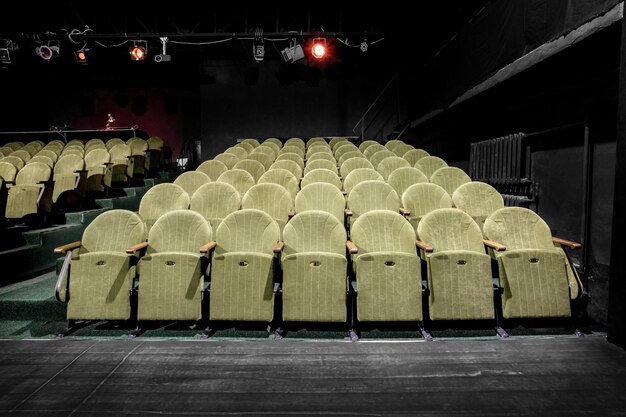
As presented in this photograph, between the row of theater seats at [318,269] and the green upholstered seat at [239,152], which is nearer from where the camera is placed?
the row of theater seats at [318,269]

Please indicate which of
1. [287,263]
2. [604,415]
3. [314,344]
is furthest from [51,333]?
[604,415]

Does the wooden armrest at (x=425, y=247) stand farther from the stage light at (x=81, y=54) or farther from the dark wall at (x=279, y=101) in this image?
the stage light at (x=81, y=54)

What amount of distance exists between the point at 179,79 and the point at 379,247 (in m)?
6.14

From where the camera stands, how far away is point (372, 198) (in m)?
2.50

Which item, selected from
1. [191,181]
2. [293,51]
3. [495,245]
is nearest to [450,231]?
[495,245]

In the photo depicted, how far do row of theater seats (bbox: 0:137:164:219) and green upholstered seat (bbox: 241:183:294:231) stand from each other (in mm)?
1562

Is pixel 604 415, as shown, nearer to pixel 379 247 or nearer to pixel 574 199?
pixel 379 247

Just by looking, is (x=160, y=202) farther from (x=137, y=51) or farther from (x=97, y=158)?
(x=137, y=51)

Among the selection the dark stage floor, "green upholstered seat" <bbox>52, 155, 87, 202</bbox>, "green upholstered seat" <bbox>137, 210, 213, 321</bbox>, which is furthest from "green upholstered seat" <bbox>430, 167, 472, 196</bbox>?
"green upholstered seat" <bbox>52, 155, 87, 202</bbox>

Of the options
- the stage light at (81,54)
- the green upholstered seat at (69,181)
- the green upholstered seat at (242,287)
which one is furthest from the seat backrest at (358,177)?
the stage light at (81,54)

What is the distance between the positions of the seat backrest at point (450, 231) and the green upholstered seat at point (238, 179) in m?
1.40

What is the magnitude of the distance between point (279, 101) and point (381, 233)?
202 inches

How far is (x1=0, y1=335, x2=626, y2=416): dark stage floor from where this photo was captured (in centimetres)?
112

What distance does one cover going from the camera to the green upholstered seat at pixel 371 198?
246 centimetres
